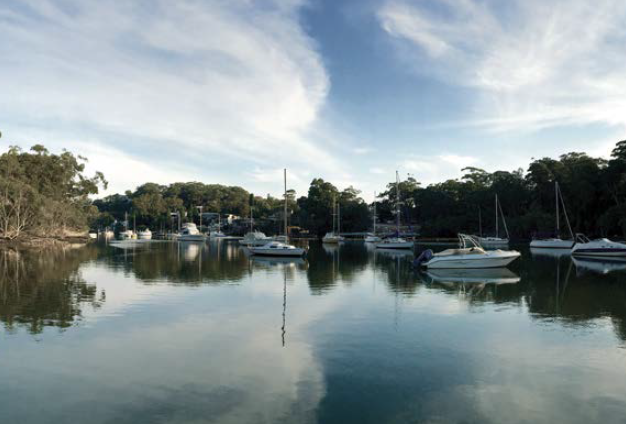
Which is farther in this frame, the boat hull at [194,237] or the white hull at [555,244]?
the boat hull at [194,237]

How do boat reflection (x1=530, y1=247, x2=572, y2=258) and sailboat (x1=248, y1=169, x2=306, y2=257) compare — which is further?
boat reflection (x1=530, y1=247, x2=572, y2=258)

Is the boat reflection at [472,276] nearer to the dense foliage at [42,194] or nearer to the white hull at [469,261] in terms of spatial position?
the white hull at [469,261]

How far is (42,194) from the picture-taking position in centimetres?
7850

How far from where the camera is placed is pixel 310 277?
101ft

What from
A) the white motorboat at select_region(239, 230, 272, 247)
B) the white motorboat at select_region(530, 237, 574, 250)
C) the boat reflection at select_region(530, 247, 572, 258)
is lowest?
the boat reflection at select_region(530, 247, 572, 258)

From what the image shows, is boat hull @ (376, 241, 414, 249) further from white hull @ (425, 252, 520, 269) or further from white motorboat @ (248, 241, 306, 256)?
white hull @ (425, 252, 520, 269)

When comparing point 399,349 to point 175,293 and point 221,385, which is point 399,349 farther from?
point 175,293

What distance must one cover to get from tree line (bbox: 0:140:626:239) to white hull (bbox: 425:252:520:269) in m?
39.2

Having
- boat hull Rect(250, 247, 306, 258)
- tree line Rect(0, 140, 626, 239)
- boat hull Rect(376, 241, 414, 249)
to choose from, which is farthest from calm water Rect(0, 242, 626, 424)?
tree line Rect(0, 140, 626, 239)

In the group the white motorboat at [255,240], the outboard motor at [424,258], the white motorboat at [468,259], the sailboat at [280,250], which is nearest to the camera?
the white motorboat at [468,259]

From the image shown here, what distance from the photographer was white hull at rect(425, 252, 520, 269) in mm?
33562

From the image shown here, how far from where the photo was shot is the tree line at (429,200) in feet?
230

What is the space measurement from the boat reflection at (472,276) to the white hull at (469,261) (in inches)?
15.7

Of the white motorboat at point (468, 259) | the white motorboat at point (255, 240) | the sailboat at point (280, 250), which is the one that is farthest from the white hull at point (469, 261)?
the white motorboat at point (255, 240)
